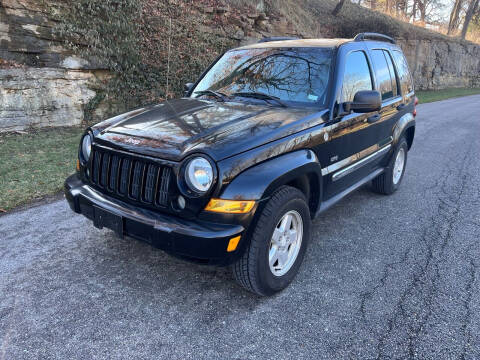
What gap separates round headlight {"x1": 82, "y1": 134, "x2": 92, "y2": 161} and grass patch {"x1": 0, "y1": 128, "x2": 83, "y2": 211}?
6.09 feet

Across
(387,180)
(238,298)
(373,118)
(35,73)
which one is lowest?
(238,298)

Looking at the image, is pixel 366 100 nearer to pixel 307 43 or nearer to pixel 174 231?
pixel 307 43

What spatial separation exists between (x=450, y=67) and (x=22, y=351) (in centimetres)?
3276

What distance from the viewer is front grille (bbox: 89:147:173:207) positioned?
251 cm

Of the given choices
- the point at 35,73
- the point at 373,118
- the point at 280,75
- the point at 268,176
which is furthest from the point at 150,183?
the point at 35,73

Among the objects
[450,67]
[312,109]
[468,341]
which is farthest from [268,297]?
[450,67]

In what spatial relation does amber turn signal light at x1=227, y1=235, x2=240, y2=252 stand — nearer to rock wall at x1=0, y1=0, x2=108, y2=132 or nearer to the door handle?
the door handle

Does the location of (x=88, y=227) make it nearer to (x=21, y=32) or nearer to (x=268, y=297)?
(x=268, y=297)

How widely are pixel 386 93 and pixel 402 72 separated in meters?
0.82

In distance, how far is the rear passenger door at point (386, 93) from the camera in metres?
4.20

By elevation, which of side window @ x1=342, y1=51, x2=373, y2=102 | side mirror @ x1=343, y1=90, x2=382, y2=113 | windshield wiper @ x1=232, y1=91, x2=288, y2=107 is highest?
side window @ x1=342, y1=51, x2=373, y2=102

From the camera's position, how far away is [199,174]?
7.93 feet

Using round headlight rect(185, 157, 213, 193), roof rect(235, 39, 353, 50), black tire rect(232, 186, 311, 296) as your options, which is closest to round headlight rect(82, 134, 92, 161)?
round headlight rect(185, 157, 213, 193)

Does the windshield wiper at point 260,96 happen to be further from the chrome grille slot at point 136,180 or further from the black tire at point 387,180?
the black tire at point 387,180
